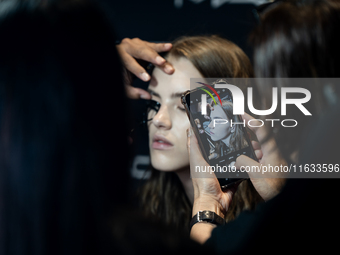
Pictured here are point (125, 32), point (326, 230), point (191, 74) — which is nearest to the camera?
point (326, 230)

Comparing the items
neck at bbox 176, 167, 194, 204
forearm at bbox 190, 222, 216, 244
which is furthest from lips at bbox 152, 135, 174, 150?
forearm at bbox 190, 222, 216, 244

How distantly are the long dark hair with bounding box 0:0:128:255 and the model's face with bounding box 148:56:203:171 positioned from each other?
81 cm

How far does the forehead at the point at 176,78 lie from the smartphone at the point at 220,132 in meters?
0.29

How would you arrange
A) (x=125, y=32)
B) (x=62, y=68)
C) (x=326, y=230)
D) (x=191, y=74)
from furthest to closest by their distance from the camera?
(x=125, y=32) → (x=191, y=74) → (x=326, y=230) → (x=62, y=68)

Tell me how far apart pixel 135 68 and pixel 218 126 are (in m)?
0.52

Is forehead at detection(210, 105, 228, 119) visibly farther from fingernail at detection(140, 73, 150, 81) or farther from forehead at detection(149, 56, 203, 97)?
fingernail at detection(140, 73, 150, 81)

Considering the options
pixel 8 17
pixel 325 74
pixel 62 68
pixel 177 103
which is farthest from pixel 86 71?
pixel 177 103

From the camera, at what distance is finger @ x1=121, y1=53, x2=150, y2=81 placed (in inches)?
49.5

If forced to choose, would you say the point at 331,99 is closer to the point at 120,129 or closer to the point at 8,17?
the point at 120,129

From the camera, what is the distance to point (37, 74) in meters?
0.41

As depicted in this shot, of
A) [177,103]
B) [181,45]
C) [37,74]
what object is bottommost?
[37,74]

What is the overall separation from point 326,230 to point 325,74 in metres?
0.30

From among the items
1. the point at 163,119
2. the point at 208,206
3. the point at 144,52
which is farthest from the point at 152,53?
the point at 208,206

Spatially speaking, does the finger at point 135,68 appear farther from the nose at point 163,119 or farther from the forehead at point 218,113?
the forehead at point 218,113
